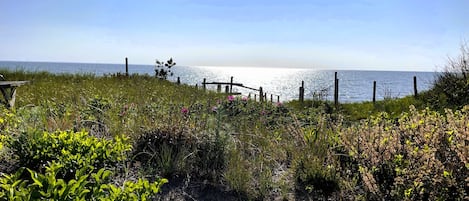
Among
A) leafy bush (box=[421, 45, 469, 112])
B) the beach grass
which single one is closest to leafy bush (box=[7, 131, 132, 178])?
the beach grass

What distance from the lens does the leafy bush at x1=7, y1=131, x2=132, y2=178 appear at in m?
2.43

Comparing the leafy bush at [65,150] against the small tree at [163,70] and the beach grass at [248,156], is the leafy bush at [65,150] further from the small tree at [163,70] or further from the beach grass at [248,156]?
the small tree at [163,70]

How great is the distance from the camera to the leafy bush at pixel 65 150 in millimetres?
2432

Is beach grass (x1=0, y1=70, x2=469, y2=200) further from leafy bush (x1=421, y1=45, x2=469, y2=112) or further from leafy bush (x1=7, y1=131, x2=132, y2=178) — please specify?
leafy bush (x1=421, y1=45, x2=469, y2=112)

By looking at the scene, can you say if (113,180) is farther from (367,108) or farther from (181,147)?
(367,108)

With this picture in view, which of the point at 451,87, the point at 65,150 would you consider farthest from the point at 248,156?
the point at 451,87

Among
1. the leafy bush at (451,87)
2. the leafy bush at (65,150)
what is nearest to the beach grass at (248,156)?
the leafy bush at (65,150)

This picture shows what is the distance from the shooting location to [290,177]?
3168 mm

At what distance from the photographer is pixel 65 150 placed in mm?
2557

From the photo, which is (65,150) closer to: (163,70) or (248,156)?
(248,156)

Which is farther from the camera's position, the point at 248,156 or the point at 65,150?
the point at 248,156

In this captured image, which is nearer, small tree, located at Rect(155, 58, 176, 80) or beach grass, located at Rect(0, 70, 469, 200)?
beach grass, located at Rect(0, 70, 469, 200)

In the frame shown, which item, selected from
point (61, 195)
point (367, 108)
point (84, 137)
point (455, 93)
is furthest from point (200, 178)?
point (367, 108)

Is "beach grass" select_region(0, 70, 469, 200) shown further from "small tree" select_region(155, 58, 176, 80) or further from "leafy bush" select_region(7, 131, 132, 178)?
"small tree" select_region(155, 58, 176, 80)
